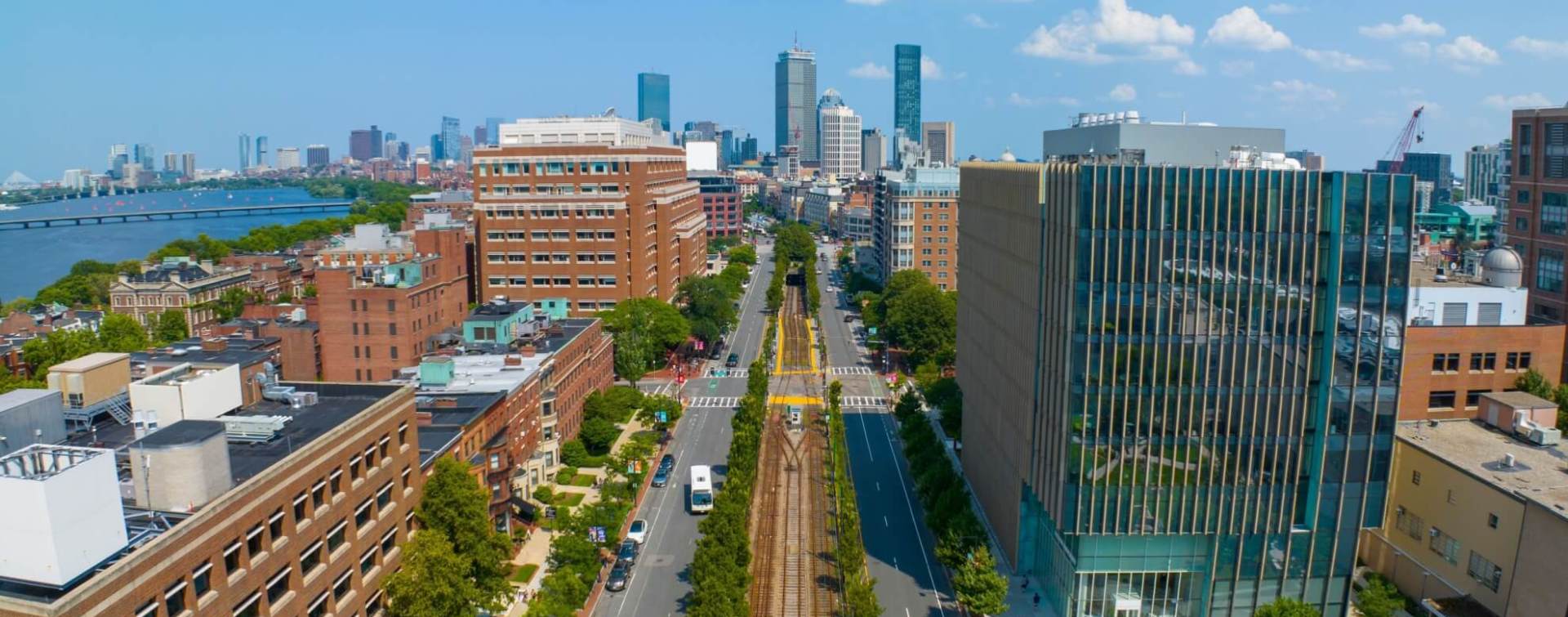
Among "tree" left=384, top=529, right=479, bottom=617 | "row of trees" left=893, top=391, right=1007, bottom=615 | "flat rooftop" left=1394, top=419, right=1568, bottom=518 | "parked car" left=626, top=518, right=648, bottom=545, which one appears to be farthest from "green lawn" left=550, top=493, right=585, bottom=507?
"flat rooftop" left=1394, top=419, right=1568, bottom=518

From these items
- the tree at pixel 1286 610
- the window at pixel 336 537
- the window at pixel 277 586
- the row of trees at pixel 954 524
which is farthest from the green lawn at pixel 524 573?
the tree at pixel 1286 610

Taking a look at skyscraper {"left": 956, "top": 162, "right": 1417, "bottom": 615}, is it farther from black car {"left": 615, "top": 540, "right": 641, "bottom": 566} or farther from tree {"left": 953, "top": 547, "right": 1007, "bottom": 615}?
black car {"left": 615, "top": 540, "right": 641, "bottom": 566}

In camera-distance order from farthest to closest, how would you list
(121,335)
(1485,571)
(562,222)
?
1. (562,222)
2. (121,335)
3. (1485,571)

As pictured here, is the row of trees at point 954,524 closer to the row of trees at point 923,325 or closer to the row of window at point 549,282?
the row of trees at point 923,325

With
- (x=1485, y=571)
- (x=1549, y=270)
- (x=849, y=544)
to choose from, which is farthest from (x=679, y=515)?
(x=1549, y=270)

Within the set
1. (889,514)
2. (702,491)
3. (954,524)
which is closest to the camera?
(954,524)

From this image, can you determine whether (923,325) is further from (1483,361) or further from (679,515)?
(1483,361)

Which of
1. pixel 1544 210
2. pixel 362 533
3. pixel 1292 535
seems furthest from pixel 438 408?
pixel 1544 210
